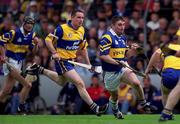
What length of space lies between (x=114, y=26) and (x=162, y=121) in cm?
273

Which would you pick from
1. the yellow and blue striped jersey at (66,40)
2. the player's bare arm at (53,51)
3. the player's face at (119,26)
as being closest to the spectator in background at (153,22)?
the yellow and blue striped jersey at (66,40)

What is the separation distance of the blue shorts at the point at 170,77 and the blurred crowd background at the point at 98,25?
454cm

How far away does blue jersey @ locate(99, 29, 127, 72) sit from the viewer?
578 inches

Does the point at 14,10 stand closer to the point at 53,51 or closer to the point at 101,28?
the point at 101,28

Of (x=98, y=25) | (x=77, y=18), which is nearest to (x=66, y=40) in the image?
(x=77, y=18)

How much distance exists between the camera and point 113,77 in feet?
49.0

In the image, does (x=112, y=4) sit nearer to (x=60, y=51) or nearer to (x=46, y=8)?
(x=46, y=8)

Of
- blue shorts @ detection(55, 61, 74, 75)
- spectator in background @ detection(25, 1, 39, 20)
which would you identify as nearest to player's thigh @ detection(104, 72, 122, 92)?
blue shorts @ detection(55, 61, 74, 75)

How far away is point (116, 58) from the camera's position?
48.8ft

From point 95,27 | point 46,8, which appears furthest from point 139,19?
point 46,8

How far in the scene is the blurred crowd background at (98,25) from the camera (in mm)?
19219

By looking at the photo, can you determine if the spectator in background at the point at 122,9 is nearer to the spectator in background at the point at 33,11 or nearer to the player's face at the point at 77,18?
the spectator in background at the point at 33,11

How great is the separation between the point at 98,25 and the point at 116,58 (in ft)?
22.3

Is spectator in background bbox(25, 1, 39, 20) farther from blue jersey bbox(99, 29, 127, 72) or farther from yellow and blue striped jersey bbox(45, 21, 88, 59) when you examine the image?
blue jersey bbox(99, 29, 127, 72)
